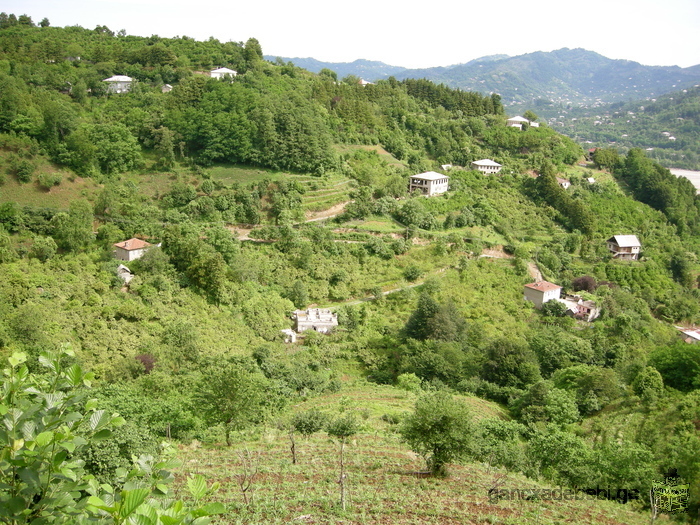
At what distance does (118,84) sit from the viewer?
34594mm

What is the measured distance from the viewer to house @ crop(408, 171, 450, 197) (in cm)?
3300

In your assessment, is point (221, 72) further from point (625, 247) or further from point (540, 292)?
point (625, 247)

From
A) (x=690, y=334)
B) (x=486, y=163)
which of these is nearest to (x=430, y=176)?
(x=486, y=163)

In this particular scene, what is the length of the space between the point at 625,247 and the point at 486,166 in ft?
37.4

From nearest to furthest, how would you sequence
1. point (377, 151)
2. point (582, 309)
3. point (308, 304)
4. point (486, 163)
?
1. point (308, 304)
2. point (582, 309)
3. point (377, 151)
4. point (486, 163)

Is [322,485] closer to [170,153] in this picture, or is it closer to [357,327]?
[357,327]

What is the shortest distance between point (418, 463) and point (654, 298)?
25.5 meters

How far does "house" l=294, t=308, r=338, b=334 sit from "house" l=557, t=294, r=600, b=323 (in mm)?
12987

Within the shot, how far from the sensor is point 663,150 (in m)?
97.6

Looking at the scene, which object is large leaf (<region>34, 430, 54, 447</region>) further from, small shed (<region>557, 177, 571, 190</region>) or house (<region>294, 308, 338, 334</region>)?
small shed (<region>557, 177, 571, 190</region>)

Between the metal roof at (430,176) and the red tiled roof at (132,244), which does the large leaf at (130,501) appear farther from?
the metal roof at (430,176)

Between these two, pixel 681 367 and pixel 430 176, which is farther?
pixel 430 176

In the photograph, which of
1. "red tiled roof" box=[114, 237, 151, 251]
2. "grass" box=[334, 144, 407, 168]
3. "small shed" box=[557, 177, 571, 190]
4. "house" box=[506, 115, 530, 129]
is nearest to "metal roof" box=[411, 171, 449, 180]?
"grass" box=[334, 144, 407, 168]

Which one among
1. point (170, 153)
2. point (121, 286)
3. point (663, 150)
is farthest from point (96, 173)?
point (663, 150)
